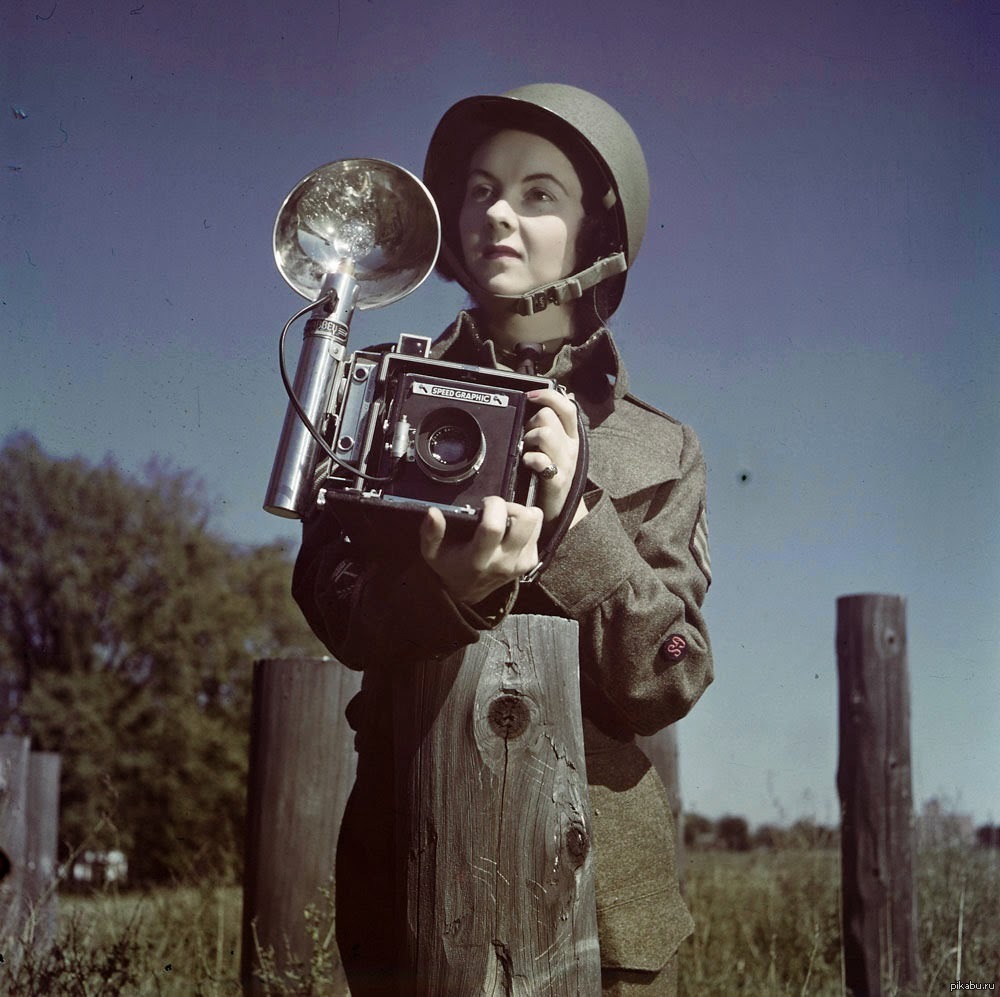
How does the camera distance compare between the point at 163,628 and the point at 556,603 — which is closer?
the point at 556,603

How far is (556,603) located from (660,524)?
0.38m

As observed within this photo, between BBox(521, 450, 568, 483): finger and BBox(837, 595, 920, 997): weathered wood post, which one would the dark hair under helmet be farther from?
BBox(837, 595, 920, 997): weathered wood post

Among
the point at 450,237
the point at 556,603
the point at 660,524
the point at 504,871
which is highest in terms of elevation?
the point at 450,237

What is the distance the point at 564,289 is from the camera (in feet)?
8.88

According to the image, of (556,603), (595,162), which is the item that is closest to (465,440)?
(556,603)

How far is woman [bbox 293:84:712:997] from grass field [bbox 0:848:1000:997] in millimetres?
1630

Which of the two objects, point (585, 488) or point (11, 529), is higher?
point (11, 529)

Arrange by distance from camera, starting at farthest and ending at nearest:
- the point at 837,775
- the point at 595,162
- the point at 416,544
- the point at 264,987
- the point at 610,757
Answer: the point at 837,775
the point at 264,987
the point at 595,162
the point at 610,757
the point at 416,544

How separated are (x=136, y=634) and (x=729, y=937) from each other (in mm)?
14958

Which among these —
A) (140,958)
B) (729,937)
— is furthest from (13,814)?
(729,937)

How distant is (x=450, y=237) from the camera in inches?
116

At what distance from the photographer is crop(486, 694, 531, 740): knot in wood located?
6.77 ft

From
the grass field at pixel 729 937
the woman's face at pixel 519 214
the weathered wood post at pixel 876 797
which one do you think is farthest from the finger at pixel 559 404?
the weathered wood post at pixel 876 797

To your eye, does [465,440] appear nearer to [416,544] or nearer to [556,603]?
[416,544]
